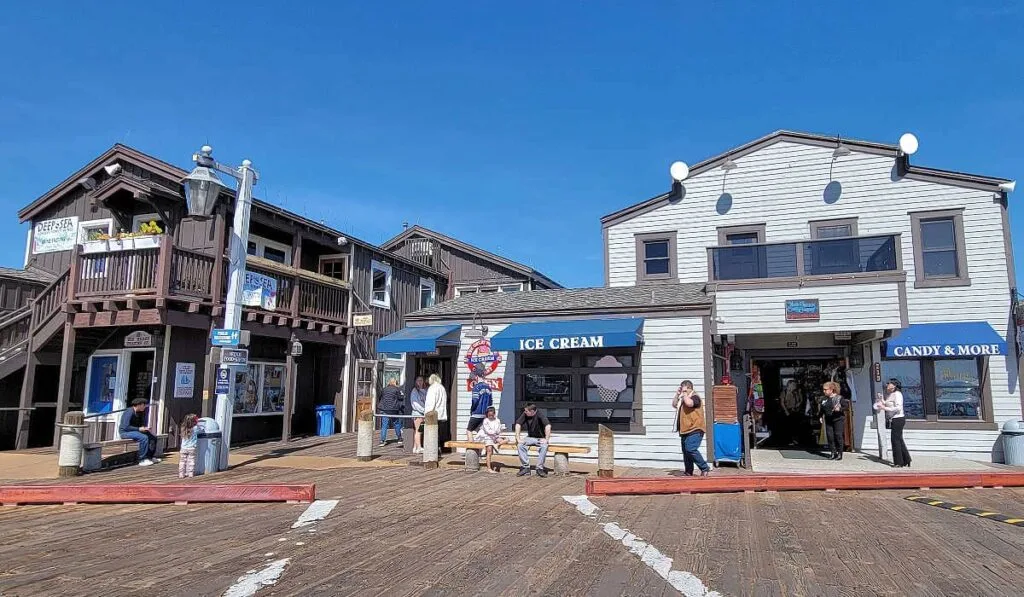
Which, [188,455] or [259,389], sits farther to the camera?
[259,389]

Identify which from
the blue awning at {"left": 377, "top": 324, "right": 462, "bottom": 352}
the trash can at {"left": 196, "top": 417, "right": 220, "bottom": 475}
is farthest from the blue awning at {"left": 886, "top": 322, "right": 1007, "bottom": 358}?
the trash can at {"left": 196, "top": 417, "right": 220, "bottom": 475}

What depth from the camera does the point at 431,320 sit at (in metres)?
14.6

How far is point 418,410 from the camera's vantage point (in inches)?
546

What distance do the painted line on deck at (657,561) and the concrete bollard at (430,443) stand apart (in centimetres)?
460

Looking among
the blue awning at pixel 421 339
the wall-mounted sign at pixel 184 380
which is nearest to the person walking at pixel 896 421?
the blue awning at pixel 421 339

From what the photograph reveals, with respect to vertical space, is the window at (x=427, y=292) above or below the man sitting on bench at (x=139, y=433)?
above

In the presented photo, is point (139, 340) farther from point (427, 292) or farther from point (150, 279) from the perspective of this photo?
point (427, 292)

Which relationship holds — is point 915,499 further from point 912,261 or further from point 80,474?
point 80,474

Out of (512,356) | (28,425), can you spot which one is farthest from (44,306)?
(512,356)

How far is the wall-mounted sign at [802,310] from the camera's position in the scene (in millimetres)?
12672

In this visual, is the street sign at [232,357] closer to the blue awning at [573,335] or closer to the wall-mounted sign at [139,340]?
the blue awning at [573,335]

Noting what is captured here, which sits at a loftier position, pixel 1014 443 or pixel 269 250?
pixel 269 250

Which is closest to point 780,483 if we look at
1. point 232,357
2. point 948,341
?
point 948,341

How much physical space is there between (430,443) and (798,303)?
7813 mm
